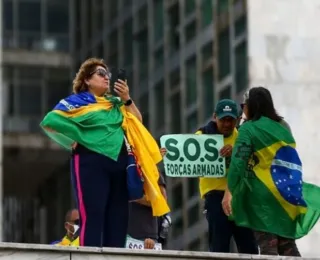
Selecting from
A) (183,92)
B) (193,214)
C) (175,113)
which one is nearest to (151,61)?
(175,113)

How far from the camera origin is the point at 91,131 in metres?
12.5

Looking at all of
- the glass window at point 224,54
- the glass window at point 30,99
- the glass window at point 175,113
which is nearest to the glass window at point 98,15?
the glass window at point 30,99

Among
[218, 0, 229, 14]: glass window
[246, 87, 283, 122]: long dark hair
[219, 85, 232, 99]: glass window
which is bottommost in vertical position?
[246, 87, 283, 122]: long dark hair

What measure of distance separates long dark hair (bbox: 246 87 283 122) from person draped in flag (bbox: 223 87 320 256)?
1.1 inches

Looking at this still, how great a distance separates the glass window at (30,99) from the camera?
159 ft

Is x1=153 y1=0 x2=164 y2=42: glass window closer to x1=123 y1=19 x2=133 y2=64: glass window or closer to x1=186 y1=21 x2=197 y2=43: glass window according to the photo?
x1=186 y1=21 x2=197 y2=43: glass window

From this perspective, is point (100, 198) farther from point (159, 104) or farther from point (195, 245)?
point (159, 104)

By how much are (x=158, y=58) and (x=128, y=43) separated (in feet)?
9.98

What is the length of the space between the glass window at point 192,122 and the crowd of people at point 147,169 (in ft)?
77.3

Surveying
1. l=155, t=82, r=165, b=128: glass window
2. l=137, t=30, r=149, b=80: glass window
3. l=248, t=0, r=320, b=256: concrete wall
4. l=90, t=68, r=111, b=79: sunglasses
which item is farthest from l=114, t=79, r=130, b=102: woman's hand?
l=137, t=30, r=149, b=80: glass window

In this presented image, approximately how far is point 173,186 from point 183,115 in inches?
61.5

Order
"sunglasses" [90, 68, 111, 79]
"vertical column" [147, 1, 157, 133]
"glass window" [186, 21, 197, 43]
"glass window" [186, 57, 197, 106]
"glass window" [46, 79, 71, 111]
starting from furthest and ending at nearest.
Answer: "glass window" [46, 79, 71, 111]
"vertical column" [147, 1, 157, 133]
"glass window" [186, 21, 197, 43]
"glass window" [186, 57, 197, 106]
"sunglasses" [90, 68, 111, 79]

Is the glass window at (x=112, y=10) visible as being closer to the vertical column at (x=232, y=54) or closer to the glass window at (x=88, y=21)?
the glass window at (x=88, y=21)

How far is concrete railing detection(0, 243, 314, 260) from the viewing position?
1117cm
